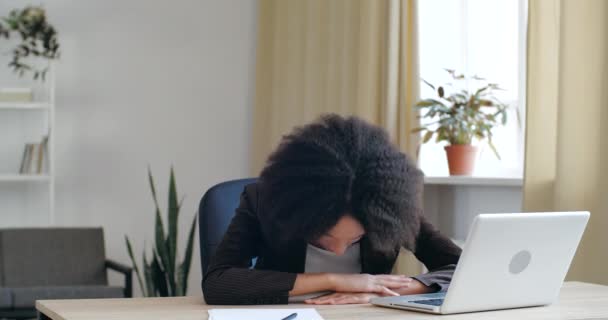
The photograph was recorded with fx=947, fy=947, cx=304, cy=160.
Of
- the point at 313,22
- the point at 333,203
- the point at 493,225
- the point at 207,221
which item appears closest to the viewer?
the point at 493,225

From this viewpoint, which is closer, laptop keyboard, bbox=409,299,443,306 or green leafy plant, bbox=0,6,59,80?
laptop keyboard, bbox=409,299,443,306

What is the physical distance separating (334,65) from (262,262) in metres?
2.44

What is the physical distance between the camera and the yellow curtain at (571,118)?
3145mm

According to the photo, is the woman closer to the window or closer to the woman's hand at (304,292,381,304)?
the woman's hand at (304,292,381,304)

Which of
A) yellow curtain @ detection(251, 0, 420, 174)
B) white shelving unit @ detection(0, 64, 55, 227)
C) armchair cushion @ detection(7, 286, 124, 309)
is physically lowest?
armchair cushion @ detection(7, 286, 124, 309)

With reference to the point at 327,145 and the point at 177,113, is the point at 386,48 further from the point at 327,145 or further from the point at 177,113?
the point at 327,145

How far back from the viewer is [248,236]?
2307 mm

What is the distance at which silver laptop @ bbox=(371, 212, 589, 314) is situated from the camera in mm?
→ 1889

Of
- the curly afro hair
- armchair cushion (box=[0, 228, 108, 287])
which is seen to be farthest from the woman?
armchair cushion (box=[0, 228, 108, 287])

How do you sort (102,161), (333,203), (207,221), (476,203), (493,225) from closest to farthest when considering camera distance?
(493,225) < (333,203) < (207,221) < (476,203) < (102,161)

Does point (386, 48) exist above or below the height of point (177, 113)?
above

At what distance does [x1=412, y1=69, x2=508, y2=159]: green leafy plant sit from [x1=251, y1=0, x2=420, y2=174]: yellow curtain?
0.20 meters

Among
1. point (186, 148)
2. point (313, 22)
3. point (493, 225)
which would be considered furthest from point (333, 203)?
point (186, 148)

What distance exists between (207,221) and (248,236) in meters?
0.29
